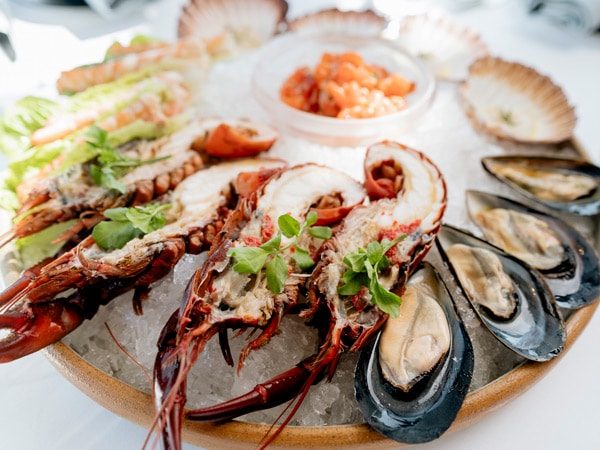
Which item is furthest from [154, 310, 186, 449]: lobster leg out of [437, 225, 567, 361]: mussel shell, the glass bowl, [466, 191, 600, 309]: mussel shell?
the glass bowl

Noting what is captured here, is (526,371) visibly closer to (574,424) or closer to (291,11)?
(574,424)

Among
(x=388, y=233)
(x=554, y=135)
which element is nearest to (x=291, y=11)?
(x=554, y=135)

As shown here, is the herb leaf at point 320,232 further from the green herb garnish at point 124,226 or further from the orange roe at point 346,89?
the orange roe at point 346,89

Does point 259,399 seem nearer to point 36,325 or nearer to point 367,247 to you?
point 367,247

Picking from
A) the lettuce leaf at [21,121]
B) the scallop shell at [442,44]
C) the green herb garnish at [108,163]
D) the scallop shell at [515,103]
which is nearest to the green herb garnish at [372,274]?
the green herb garnish at [108,163]

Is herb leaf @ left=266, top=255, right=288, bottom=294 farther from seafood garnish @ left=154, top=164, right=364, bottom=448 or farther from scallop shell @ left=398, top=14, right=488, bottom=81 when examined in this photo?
scallop shell @ left=398, top=14, right=488, bottom=81
